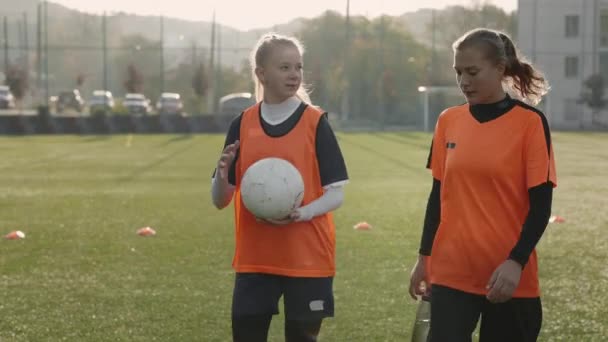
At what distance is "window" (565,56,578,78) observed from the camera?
59938 mm

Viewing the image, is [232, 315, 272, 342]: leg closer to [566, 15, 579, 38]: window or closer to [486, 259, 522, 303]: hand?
[486, 259, 522, 303]: hand

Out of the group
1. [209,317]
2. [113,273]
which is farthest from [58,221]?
[209,317]

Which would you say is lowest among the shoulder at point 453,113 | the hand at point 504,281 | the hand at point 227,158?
the hand at point 504,281

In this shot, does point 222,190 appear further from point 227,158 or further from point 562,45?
point 562,45

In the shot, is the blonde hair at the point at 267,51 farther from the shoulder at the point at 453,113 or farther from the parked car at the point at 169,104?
the parked car at the point at 169,104

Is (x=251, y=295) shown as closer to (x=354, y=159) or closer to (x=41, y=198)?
(x=41, y=198)

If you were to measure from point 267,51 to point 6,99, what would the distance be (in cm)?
6136

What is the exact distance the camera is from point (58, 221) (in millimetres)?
13734

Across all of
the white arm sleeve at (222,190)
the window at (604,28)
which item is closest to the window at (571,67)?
the window at (604,28)

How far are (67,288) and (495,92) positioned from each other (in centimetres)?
543

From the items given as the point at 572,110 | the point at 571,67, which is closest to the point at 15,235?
the point at 572,110

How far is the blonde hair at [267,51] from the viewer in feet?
14.9

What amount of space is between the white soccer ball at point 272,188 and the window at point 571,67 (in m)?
57.7

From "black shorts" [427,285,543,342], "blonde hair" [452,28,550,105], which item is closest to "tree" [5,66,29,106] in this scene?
"blonde hair" [452,28,550,105]
